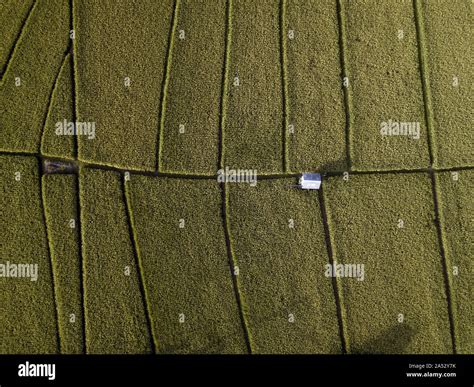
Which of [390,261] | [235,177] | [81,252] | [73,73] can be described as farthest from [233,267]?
[73,73]

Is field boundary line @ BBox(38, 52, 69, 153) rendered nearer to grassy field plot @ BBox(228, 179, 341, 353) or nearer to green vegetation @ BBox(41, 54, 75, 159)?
green vegetation @ BBox(41, 54, 75, 159)

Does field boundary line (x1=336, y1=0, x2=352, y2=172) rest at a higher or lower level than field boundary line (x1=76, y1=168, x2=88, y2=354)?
higher

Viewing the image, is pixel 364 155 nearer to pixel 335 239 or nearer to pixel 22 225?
pixel 335 239

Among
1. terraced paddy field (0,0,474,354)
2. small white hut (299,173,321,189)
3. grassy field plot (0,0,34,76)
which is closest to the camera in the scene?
small white hut (299,173,321,189)

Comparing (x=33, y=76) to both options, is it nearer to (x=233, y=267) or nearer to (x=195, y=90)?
(x=195, y=90)

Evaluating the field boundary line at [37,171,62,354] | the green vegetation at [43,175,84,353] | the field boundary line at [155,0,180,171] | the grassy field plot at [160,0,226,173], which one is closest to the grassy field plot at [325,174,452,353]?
the grassy field plot at [160,0,226,173]

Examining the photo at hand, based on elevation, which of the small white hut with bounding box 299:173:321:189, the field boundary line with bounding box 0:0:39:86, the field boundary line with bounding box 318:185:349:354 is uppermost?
the field boundary line with bounding box 0:0:39:86

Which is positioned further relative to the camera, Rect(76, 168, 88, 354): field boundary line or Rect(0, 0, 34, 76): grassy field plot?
Rect(0, 0, 34, 76): grassy field plot
